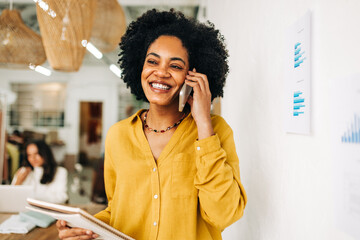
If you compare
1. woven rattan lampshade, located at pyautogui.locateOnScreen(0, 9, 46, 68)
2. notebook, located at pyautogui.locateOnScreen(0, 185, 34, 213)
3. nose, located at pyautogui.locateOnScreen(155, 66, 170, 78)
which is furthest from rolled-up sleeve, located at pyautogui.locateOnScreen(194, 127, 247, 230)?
notebook, located at pyautogui.locateOnScreen(0, 185, 34, 213)

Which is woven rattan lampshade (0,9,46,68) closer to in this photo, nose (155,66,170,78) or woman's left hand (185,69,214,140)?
nose (155,66,170,78)

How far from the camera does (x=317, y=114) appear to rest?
0.80 meters

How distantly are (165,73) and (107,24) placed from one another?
1322 mm

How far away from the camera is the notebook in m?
2.57

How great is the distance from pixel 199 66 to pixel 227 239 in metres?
1.21

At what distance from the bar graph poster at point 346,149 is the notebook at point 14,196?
2609 millimetres

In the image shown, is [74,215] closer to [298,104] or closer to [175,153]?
[175,153]

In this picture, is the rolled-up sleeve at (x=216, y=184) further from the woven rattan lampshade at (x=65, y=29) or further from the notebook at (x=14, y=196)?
the notebook at (x=14, y=196)

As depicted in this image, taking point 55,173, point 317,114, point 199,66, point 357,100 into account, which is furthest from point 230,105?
point 55,173

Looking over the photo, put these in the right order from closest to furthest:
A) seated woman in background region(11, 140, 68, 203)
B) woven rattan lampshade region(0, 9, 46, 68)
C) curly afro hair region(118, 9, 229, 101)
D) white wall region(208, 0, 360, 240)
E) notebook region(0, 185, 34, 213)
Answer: white wall region(208, 0, 360, 240), curly afro hair region(118, 9, 229, 101), woven rattan lampshade region(0, 9, 46, 68), notebook region(0, 185, 34, 213), seated woman in background region(11, 140, 68, 203)

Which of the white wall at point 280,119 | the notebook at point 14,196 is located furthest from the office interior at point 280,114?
the notebook at point 14,196

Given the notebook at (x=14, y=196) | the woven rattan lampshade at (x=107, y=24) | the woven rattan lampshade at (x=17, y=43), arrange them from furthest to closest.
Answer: the notebook at (x=14, y=196) < the woven rattan lampshade at (x=107, y=24) < the woven rattan lampshade at (x=17, y=43)

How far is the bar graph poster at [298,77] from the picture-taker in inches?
33.0

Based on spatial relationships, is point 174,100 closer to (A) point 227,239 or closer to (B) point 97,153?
(A) point 227,239
